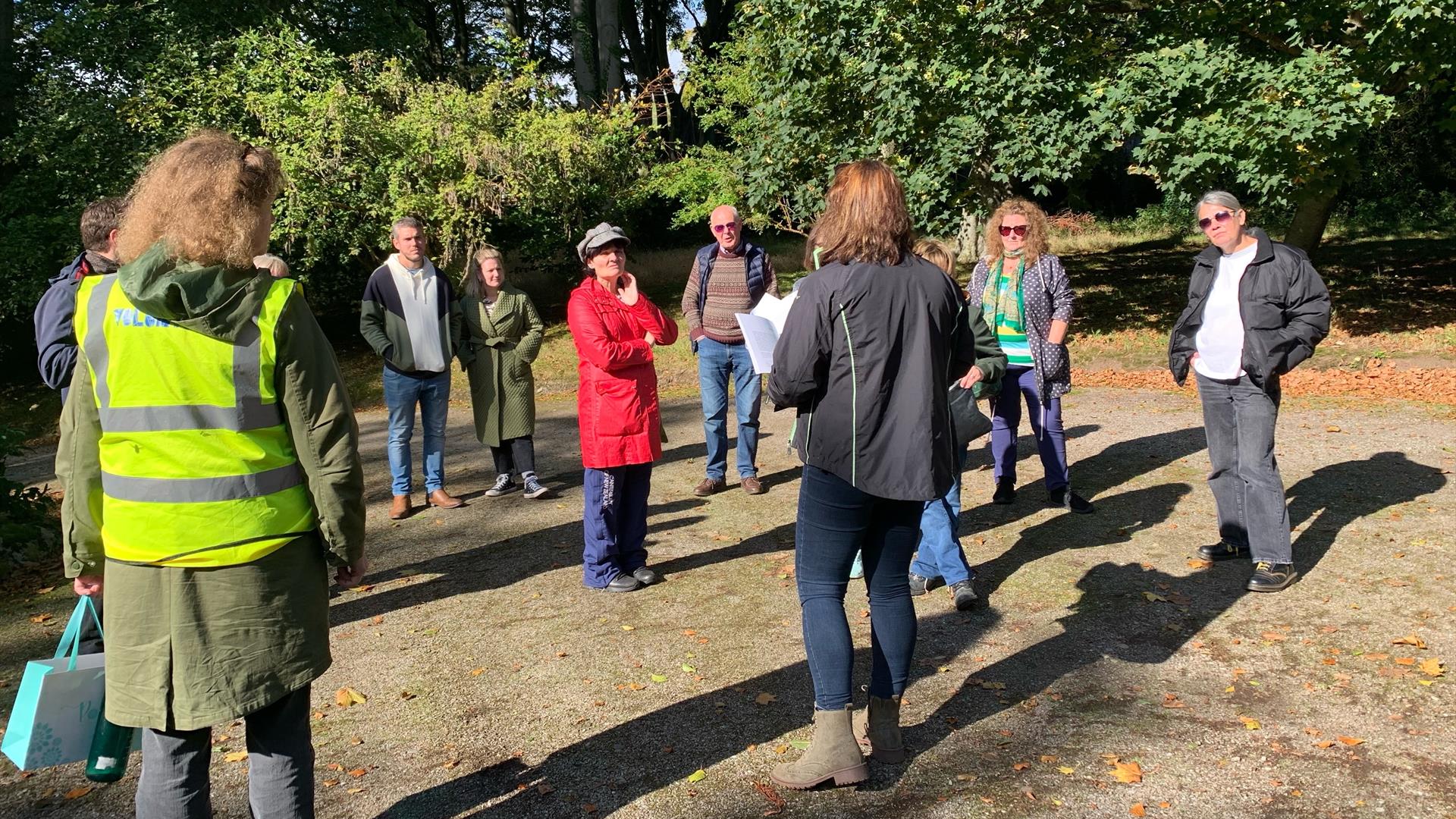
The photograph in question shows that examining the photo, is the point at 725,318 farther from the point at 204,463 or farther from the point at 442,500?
the point at 204,463

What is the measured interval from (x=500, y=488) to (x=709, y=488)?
1.62 metres

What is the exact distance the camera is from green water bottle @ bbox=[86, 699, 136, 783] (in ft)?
9.46

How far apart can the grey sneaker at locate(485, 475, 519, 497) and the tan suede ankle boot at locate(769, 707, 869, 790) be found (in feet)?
16.8

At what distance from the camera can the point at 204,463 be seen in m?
2.64

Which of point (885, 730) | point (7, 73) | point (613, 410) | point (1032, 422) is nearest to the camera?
point (885, 730)

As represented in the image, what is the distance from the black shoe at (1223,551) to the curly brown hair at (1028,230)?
6.57 feet

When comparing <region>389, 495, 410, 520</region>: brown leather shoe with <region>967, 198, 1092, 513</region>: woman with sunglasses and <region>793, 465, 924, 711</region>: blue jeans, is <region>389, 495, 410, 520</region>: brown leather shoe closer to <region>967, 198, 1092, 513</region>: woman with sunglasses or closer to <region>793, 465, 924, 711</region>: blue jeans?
<region>967, 198, 1092, 513</region>: woman with sunglasses

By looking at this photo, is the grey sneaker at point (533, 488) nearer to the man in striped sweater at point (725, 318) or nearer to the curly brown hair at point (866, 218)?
the man in striped sweater at point (725, 318)

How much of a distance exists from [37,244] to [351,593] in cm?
1467

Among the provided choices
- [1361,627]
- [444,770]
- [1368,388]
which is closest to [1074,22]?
[1368,388]

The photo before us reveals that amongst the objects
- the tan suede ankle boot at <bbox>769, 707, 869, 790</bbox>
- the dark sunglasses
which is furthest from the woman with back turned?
the dark sunglasses

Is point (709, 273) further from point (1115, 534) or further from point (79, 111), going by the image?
point (79, 111)

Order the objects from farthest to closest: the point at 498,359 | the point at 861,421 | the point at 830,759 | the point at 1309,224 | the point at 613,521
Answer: the point at 1309,224
the point at 498,359
the point at 613,521
the point at 830,759
the point at 861,421

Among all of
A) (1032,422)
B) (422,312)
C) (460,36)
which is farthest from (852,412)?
(460,36)
